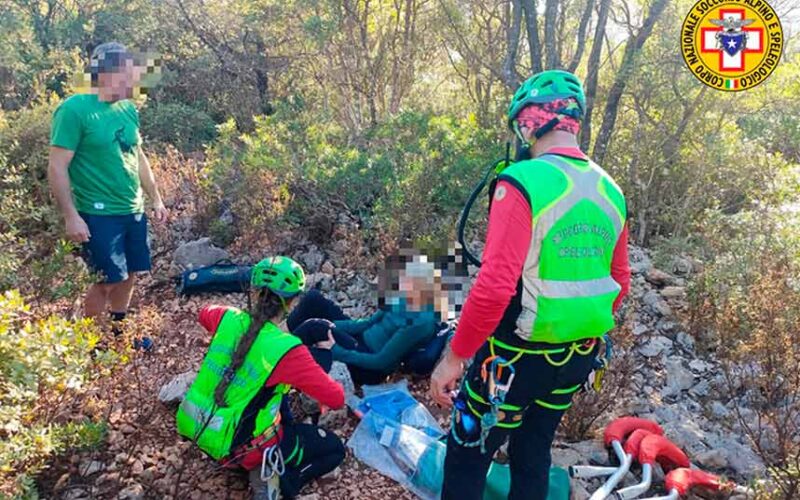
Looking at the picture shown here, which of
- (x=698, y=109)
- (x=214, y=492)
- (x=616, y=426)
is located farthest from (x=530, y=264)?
(x=698, y=109)

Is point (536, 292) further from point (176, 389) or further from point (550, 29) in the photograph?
point (550, 29)

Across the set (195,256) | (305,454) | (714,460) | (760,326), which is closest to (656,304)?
(760,326)

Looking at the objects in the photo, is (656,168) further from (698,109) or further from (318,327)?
(318,327)

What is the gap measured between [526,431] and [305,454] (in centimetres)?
107

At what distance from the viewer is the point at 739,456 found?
3.04 m

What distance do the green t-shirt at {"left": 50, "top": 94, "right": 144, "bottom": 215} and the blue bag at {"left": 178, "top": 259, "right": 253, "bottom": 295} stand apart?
1.19 metres

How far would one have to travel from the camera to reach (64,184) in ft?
10.3

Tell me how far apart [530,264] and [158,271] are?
4.00 meters

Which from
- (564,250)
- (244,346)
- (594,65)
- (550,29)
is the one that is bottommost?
(244,346)

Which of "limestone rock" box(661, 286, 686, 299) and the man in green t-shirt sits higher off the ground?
the man in green t-shirt

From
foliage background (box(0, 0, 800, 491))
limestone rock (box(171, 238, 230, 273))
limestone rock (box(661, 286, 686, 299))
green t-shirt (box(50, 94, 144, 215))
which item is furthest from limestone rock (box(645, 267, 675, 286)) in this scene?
green t-shirt (box(50, 94, 144, 215))

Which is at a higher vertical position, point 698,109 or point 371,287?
point 698,109

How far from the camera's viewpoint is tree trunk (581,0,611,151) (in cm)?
524

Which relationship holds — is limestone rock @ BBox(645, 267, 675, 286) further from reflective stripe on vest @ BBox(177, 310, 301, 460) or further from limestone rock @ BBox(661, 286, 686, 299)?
reflective stripe on vest @ BBox(177, 310, 301, 460)
